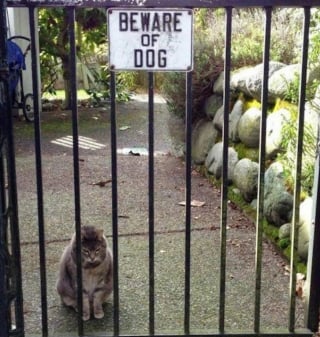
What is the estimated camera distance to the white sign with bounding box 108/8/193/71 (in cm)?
252

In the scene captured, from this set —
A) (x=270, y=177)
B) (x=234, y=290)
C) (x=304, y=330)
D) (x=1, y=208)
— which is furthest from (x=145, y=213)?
(x=1, y=208)

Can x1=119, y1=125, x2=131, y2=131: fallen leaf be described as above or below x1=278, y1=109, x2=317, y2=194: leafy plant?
→ below

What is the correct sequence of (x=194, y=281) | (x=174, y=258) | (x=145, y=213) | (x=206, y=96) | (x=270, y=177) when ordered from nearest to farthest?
1. (x=194, y=281)
2. (x=174, y=258)
3. (x=270, y=177)
4. (x=145, y=213)
5. (x=206, y=96)

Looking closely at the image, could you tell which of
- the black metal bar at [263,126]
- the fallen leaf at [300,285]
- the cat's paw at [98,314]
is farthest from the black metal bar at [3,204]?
the fallen leaf at [300,285]

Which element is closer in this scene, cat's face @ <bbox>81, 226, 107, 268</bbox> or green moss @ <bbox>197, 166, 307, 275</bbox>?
cat's face @ <bbox>81, 226, 107, 268</bbox>

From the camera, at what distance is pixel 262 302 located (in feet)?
11.5

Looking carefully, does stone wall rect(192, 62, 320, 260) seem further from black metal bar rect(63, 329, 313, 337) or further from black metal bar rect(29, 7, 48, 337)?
black metal bar rect(29, 7, 48, 337)

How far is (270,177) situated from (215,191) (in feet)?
4.72

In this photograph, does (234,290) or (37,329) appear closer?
(37,329)

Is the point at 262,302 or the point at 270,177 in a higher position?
the point at 270,177

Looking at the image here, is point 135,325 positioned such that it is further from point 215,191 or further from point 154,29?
point 215,191

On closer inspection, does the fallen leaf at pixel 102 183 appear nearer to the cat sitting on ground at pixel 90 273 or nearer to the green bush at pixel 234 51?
the green bush at pixel 234 51

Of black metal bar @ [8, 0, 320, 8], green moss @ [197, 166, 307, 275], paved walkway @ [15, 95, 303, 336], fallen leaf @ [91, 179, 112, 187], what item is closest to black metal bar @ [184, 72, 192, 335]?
black metal bar @ [8, 0, 320, 8]

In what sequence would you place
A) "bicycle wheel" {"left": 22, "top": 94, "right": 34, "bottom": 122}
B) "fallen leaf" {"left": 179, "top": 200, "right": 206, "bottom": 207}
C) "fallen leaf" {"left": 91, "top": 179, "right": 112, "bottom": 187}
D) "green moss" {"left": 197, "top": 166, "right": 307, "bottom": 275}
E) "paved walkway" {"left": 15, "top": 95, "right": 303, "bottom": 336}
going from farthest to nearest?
"bicycle wheel" {"left": 22, "top": 94, "right": 34, "bottom": 122}, "fallen leaf" {"left": 91, "top": 179, "right": 112, "bottom": 187}, "fallen leaf" {"left": 179, "top": 200, "right": 206, "bottom": 207}, "green moss" {"left": 197, "top": 166, "right": 307, "bottom": 275}, "paved walkway" {"left": 15, "top": 95, "right": 303, "bottom": 336}
